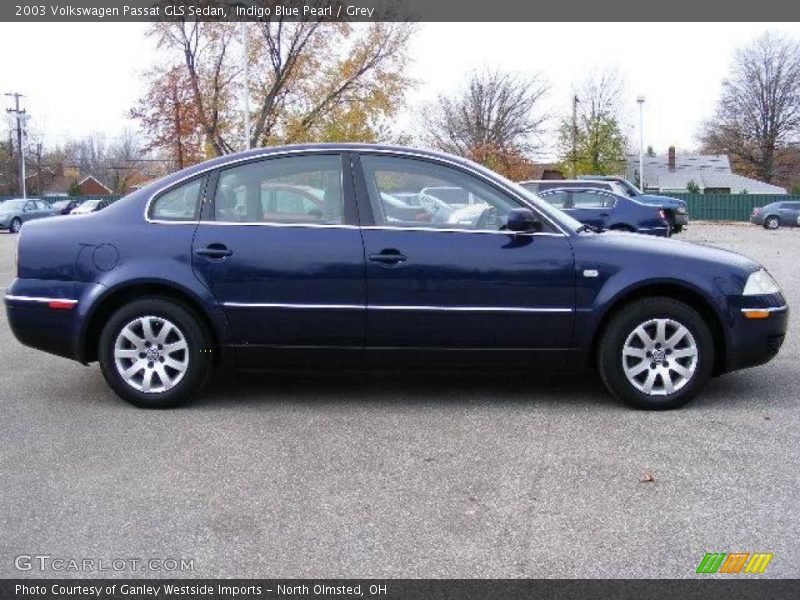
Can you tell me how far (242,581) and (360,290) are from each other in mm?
2366

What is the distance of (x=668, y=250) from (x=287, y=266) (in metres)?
2.36

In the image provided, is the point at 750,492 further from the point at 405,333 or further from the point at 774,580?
the point at 405,333

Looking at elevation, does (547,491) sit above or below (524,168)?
below

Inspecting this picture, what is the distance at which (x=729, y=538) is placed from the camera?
3391 millimetres

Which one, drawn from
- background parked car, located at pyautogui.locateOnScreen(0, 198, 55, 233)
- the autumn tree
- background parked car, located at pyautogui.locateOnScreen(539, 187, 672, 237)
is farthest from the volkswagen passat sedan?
background parked car, located at pyautogui.locateOnScreen(0, 198, 55, 233)

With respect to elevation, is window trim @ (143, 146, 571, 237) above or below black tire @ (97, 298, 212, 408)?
above

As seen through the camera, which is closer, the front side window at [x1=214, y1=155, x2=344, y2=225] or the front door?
the front door

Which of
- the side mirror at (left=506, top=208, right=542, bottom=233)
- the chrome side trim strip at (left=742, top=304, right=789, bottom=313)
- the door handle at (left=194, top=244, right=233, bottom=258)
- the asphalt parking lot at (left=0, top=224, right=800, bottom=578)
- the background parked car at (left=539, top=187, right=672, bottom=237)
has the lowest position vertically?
the asphalt parking lot at (left=0, top=224, right=800, bottom=578)

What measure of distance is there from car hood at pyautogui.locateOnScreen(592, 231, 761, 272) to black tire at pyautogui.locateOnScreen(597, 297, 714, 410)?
31 centimetres

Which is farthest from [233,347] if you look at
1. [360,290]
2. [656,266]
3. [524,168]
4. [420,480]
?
[524,168]

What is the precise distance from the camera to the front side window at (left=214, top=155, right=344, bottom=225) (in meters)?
5.29

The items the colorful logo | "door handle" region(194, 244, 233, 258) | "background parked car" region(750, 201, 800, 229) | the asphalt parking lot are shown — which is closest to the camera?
the colorful logo

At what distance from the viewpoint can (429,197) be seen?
5363 mm

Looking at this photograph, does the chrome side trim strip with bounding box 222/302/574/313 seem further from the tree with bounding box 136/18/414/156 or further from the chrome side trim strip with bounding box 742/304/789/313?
the tree with bounding box 136/18/414/156
